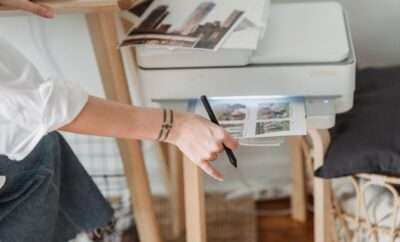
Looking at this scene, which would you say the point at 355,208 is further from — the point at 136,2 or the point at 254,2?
the point at 136,2

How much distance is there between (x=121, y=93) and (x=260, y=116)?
11.6 inches

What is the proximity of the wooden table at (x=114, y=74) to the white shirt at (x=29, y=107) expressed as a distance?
23 cm

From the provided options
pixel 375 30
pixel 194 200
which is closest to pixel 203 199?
pixel 194 200

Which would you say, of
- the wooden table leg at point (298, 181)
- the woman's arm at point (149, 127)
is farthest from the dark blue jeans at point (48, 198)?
the wooden table leg at point (298, 181)

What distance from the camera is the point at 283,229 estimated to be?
1981 millimetres

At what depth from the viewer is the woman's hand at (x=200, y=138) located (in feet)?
3.76

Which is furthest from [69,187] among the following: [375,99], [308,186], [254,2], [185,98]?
[308,186]

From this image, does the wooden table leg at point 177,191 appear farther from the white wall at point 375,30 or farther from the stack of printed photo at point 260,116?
the white wall at point 375,30

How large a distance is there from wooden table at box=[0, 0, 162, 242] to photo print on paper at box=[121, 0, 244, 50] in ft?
0.14

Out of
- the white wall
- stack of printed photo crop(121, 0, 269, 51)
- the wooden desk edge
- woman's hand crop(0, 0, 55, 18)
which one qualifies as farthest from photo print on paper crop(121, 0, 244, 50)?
the white wall

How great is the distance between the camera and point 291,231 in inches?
77.6

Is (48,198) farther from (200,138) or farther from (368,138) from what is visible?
(368,138)

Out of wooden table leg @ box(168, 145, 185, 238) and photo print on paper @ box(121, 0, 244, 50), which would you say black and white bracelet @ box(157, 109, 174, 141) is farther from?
wooden table leg @ box(168, 145, 185, 238)

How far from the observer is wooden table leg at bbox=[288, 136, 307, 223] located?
189cm
